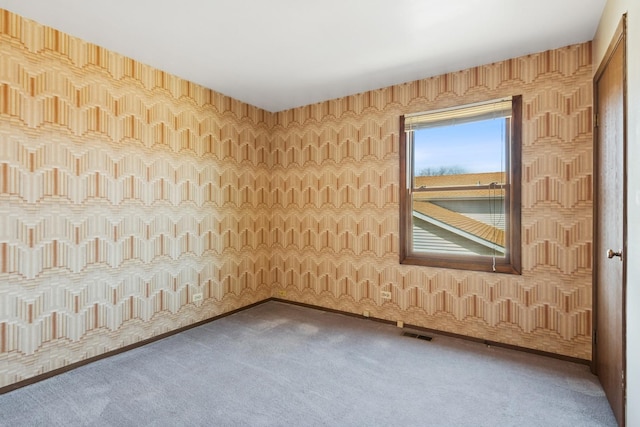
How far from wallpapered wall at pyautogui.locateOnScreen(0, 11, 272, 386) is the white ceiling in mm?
331

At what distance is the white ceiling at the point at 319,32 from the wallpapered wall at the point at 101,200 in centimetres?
33

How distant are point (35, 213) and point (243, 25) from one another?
216 centimetres

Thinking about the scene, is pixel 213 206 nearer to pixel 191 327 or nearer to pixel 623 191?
pixel 191 327

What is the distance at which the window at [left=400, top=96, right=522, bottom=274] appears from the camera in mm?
2945

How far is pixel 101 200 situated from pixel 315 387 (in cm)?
241

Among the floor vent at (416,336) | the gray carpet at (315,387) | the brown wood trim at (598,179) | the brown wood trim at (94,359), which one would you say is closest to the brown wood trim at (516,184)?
the brown wood trim at (598,179)

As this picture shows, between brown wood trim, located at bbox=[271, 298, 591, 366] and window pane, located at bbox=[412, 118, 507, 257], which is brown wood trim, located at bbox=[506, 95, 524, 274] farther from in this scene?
brown wood trim, located at bbox=[271, 298, 591, 366]

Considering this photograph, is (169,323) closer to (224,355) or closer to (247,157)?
(224,355)

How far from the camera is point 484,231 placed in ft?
10.2

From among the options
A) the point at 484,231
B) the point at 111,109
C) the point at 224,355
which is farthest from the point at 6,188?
the point at 484,231

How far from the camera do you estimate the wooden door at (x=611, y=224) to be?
179 cm

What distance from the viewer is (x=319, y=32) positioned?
2.53 metres

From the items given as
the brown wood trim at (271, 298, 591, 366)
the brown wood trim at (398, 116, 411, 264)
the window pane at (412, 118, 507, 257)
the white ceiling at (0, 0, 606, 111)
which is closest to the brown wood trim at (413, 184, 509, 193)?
the window pane at (412, 118, 507, 257)

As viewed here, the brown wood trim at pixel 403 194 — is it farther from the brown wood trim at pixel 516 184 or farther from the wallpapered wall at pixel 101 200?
the wallpapered wall at pixel 101 200
